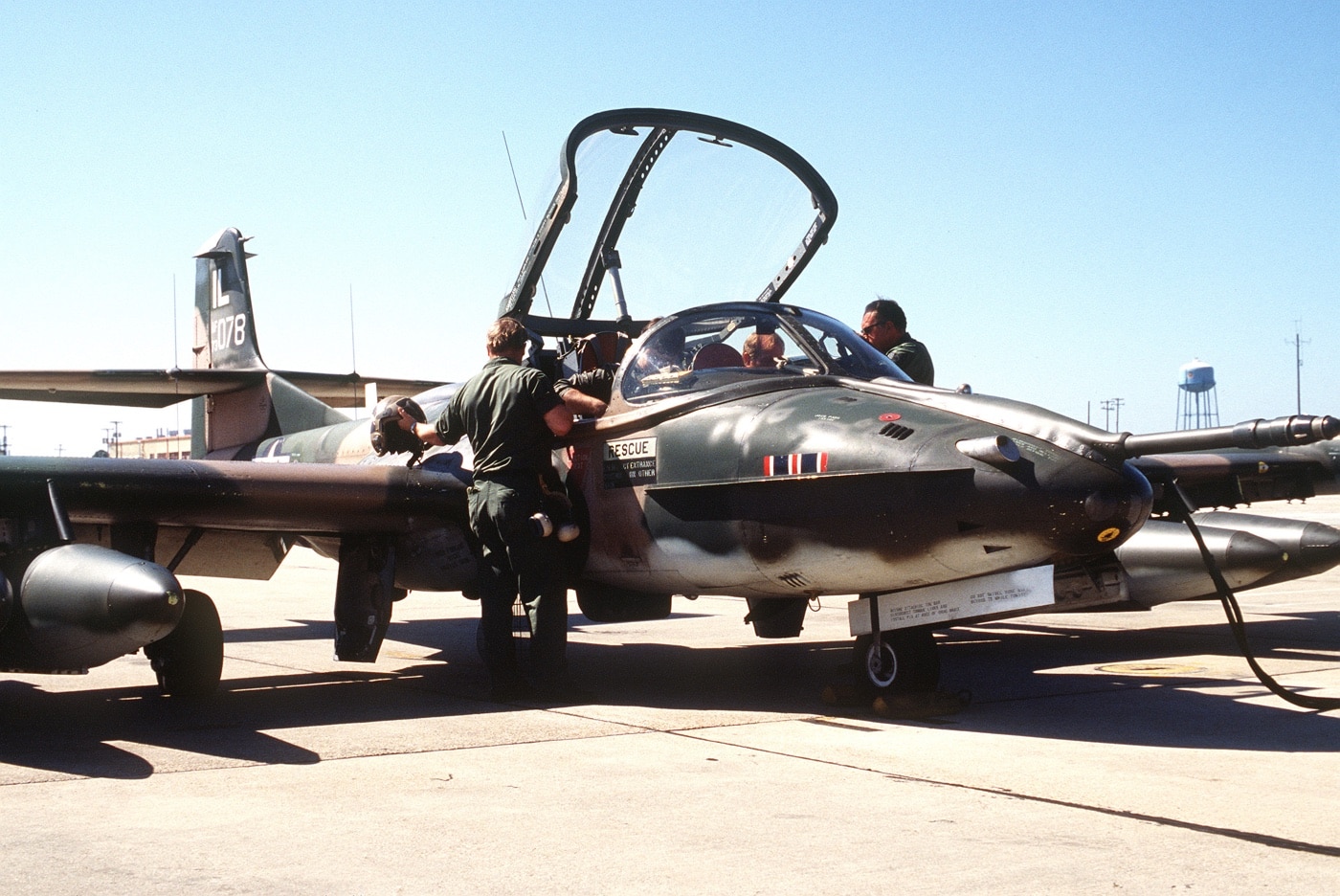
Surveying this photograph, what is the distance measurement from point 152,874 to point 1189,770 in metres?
4.01

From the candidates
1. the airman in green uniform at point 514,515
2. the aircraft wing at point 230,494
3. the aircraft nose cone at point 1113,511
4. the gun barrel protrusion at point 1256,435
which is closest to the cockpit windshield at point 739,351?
the airman in green uniform at point 514,515

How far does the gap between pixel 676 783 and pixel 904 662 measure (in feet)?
7.81

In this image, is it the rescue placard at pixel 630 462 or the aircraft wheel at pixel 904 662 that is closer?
the aircraft wheel at pixel 904 662

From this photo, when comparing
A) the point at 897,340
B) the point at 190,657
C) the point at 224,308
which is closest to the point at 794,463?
the point at 897,340

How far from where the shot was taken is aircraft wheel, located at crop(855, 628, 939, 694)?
23.1 ft

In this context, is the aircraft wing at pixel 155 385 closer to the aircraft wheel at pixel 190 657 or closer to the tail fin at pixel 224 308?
the tail fin at pixel 224 308

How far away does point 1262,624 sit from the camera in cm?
1231

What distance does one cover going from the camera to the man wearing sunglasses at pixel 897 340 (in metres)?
9.32

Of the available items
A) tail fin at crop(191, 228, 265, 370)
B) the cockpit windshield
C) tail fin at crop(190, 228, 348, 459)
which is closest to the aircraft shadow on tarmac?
the cockpit windshield

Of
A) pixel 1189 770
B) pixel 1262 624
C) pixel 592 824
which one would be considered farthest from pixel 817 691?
pixel 1262 624

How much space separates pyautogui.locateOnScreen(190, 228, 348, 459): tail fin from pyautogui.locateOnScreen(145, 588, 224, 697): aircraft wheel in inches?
169

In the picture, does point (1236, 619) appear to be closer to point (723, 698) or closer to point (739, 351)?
point (723, 698)

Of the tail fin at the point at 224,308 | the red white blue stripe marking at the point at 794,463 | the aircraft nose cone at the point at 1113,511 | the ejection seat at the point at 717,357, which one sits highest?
the tail fin at the point at 224,308

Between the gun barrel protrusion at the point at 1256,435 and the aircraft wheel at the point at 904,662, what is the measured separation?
73.4 inches
